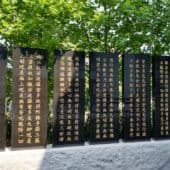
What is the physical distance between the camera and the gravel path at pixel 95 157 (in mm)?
7574

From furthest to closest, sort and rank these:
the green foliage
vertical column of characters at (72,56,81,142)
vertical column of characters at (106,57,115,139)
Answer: the green foliage, vertical column of characters at (106,57,115,139), vertical column of characters at (72,56,81,142)

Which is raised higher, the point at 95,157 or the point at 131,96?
the point at 131,96

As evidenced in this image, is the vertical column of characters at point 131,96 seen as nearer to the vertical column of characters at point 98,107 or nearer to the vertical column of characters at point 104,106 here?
the vertical column of characters at point 104,106

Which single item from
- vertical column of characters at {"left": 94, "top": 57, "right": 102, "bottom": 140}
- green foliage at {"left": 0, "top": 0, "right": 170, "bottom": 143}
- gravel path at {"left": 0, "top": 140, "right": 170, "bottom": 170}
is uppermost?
green foliage at {"left": 0, "top": 0, "right": 170, "bottom": 143}

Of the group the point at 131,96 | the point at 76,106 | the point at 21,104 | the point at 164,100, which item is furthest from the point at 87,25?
the point at 21,104

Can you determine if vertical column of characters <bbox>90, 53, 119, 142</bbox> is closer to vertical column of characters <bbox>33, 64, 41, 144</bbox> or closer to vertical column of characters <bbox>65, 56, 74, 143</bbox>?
vertical column of characters <bbox>65, 56, 74, 143</bbox>

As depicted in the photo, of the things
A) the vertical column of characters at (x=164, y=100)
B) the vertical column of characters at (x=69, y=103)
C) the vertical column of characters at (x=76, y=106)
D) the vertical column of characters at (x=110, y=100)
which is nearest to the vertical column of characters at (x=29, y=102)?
the vertical column of characters at (x=69, y=103)

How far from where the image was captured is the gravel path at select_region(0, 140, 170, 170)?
757 centimetres

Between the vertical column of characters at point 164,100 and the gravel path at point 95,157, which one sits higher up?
the vertical column of characters at point 164,100

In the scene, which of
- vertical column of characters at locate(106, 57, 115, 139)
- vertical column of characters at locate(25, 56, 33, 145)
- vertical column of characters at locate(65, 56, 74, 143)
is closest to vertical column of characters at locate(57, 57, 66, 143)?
vertical column of characters at locate(65, 56, 74, 143)

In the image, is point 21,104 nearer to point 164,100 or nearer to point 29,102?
point 29,102

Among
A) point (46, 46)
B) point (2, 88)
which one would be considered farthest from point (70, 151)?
point (46, 46)

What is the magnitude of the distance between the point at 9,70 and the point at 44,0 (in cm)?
232

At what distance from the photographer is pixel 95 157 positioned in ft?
26.8
